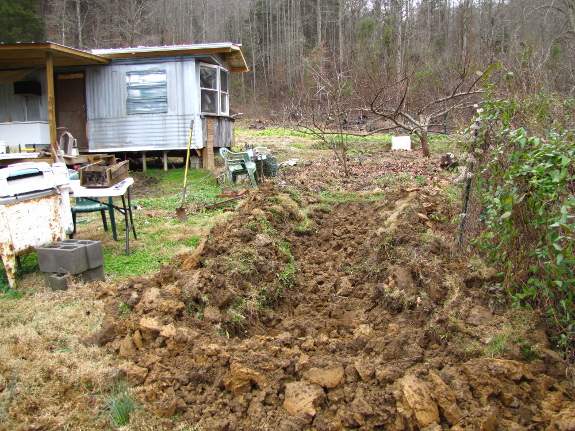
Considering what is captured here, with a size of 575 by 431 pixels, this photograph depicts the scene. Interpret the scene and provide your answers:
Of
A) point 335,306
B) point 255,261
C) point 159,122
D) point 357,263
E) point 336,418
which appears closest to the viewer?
point 336,418

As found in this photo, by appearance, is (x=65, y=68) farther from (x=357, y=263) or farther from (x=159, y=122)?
(x=357, y=263)

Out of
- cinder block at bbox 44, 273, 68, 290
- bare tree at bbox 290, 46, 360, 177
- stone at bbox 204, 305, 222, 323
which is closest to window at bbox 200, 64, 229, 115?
bare tree at bbox 290, 46, 360, 177

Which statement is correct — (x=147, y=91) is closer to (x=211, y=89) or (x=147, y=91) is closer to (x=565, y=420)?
(x=211, y=89)

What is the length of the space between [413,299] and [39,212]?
390cm

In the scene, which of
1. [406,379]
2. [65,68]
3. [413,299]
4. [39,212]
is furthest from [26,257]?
[65,68]

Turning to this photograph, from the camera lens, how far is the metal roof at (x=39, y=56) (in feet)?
35.2

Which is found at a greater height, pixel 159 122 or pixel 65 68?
pixel 65 68

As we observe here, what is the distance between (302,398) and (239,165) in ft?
26.8

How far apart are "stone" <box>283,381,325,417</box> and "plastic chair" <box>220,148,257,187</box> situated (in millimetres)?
7559

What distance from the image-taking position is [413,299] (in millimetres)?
3836

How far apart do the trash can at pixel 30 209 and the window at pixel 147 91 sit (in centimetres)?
828

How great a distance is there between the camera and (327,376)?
2.81 m

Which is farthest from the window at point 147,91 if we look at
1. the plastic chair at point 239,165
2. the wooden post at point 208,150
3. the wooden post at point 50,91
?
the plastic chair at point 239,165

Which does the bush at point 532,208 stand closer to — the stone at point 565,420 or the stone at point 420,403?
the stone at point 565,420
